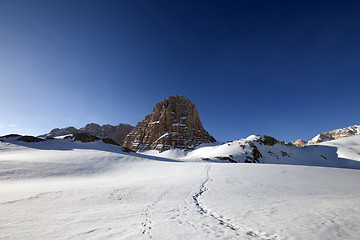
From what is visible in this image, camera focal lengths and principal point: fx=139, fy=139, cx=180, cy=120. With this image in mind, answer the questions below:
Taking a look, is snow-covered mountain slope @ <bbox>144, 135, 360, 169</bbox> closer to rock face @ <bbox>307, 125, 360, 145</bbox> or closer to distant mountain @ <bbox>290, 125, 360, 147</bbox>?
distant mountain @ <bbox>290, 125, 360, 147</bbox>

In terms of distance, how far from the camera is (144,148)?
98.6 m

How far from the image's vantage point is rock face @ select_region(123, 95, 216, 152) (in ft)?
313

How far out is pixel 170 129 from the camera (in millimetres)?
104062

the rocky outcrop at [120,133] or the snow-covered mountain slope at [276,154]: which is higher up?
the rocky outcrop at [120,133]

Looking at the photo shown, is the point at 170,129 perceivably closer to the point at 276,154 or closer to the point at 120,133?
the point at 276,154

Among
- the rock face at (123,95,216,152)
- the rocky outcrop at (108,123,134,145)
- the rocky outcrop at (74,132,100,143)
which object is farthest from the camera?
the rocky outcrop at (108,123,134,145)

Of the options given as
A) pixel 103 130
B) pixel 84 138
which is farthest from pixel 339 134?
pixel 103 130

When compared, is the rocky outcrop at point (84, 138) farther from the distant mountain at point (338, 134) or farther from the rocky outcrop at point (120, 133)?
the distant mountain at point (338, 134)

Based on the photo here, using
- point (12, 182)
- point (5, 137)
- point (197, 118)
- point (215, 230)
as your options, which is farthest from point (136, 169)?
point (197, 118)

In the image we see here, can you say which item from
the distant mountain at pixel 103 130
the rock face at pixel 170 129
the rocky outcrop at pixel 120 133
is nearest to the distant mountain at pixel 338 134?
the rock face at pixel 170 129

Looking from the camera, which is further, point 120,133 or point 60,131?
point 120,133

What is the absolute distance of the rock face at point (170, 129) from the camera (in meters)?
95.4

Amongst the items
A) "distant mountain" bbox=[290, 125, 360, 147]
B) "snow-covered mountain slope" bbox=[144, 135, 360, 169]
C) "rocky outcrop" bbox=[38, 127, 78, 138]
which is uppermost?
"distant mountain" bbox=[290, 125, 360, 147]

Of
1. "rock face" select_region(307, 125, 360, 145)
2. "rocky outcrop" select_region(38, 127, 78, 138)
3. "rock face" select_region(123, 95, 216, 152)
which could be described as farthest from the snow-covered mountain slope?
"rock face" select_region(307, 125, 360, 145)
